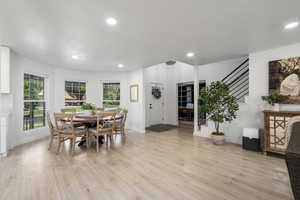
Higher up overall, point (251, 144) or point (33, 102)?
point (33, 102)

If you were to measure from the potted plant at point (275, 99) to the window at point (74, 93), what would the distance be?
6.05 m

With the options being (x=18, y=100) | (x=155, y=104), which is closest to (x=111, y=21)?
(x=18, y=100)

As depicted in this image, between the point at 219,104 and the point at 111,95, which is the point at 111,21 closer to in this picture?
the point at 219,104

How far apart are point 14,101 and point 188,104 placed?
244 inches

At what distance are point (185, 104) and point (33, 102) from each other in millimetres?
5919

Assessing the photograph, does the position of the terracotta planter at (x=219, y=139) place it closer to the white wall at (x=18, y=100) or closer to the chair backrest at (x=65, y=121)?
the chair backrest at (x=65, y=121)

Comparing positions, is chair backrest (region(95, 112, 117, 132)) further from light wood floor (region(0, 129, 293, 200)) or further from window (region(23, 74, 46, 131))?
window (region(23, 74, 46, 131))

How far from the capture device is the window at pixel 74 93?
552 centimetres

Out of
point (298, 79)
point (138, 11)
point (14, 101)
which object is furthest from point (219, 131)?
point (14, 101)

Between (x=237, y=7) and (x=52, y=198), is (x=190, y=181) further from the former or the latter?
(x=237, y=7)

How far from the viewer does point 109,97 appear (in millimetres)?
6227

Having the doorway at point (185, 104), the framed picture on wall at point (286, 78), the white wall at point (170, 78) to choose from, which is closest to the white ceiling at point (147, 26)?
the framed picture on wall at point (286, 78)

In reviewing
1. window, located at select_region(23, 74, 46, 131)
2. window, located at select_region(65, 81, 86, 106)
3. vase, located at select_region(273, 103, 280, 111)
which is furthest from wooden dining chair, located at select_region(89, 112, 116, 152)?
vase, located at select_region(273, 103, 280, 111)

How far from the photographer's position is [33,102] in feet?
14.6
